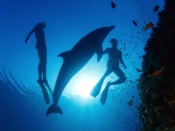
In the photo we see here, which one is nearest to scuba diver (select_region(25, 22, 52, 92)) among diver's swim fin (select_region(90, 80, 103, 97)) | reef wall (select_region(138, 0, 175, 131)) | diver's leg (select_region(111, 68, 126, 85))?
diver's swim fin (select_region(90, 80, 103, 97))

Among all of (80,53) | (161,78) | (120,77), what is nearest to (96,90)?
(120,77)

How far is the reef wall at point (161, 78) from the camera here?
622cm

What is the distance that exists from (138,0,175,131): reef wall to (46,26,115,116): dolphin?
1630mm

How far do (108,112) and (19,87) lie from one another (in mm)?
31611

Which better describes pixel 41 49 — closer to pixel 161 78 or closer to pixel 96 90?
pixel 96 90

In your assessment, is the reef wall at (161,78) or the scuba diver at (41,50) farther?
the scuba diver at (41,50)

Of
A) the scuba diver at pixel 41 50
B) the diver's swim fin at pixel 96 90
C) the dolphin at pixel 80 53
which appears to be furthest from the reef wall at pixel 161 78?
the scuba diver at pixel 41 50

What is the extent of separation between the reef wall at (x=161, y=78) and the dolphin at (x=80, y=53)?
163cm

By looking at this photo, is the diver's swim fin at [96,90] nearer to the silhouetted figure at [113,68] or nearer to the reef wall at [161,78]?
the silhouetted figure at [113,68]

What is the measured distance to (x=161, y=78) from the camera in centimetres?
648

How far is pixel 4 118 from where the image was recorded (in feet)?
170

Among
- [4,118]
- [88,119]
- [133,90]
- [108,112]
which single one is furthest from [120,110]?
[4,118]

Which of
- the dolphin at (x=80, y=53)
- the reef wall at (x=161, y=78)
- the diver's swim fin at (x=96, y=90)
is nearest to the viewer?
the reef wall at (x=161, y=78)

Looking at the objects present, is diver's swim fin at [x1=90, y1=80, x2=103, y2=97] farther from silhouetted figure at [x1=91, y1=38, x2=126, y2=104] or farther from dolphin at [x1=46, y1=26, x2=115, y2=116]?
dolphin at [x1=46, y1=26, x2=115, y2=116]
